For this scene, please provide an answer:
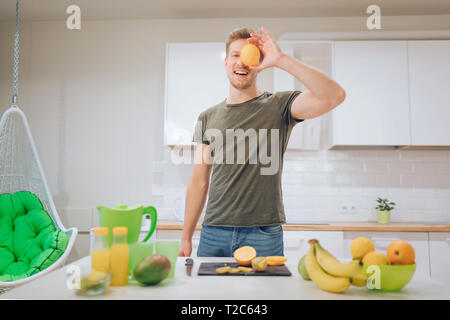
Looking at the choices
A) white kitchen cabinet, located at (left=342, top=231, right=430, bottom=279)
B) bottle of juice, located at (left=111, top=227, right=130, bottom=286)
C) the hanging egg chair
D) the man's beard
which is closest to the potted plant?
white kitchen cabinet, located at (left=342, top=231, right=430, bottom=279)

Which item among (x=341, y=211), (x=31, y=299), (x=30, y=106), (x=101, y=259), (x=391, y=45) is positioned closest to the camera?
(x=31, y=299)

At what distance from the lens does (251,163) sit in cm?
157

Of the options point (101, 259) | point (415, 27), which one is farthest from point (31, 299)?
point (415, 27)

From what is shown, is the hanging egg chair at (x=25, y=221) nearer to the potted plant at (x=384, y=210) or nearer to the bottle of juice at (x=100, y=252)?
the bottle of juice at (x=100, y=252)

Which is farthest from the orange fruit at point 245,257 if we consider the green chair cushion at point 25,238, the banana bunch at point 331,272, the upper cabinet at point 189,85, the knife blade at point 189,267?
the upper cabinet at point 189,85

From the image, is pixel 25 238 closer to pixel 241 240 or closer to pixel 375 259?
pixel 241 240

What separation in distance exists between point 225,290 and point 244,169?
80 centimetres

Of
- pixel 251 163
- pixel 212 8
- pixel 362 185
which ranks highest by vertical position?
pixel 212 8

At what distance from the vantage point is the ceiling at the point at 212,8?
314 centimetres

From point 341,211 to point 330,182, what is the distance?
0.86 feet

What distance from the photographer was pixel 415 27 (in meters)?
3.33

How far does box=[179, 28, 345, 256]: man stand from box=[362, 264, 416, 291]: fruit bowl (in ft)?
2.30

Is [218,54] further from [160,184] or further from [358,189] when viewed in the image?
[358,189]

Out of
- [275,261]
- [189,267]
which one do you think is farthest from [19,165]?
[275,261]
